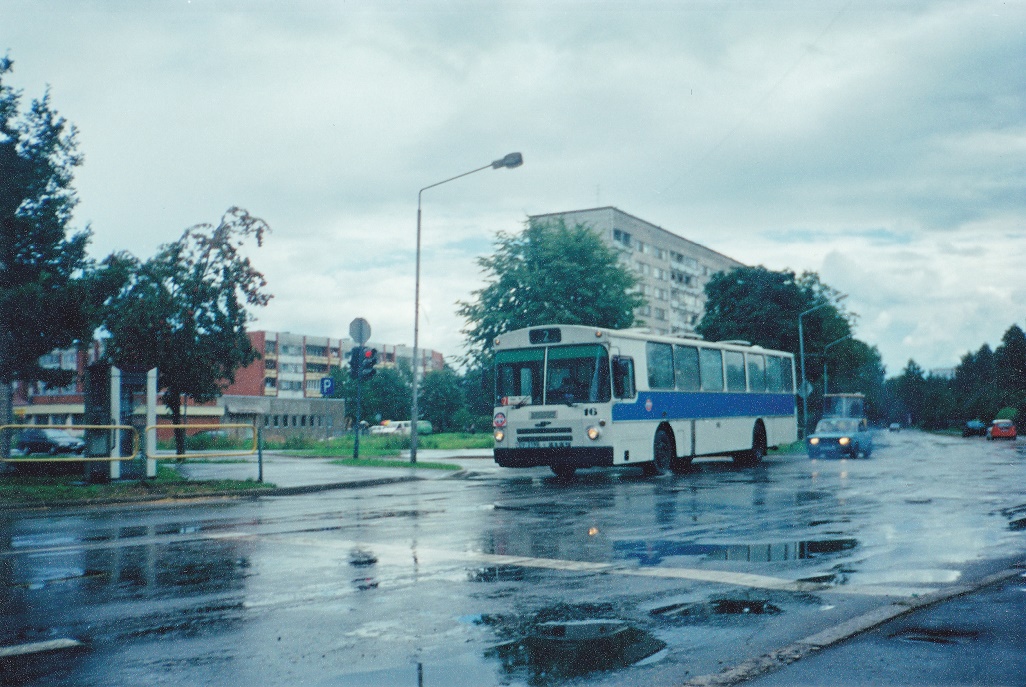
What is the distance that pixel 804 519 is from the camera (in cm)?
1159

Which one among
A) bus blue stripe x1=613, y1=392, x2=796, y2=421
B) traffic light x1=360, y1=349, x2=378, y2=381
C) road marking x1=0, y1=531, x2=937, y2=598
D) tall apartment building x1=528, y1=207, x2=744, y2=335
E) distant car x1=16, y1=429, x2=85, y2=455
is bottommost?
road marking x1=0, y1=531, x2=937, y2=598

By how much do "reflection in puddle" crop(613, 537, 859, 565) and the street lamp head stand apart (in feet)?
58.8

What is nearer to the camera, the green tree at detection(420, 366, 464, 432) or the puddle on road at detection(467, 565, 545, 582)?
the puddle on road at detection(467, 565, 545, 582)

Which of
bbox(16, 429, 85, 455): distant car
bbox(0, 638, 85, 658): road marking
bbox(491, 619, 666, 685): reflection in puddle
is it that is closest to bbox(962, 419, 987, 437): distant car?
bbox(16, 429, 85, 455): distant car

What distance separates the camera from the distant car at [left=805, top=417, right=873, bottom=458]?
33062mm

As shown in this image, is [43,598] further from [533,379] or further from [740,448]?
[740,448]

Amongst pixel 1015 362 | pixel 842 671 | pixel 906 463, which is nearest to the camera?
pixel 842 671

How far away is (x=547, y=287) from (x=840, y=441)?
1356 centimetres

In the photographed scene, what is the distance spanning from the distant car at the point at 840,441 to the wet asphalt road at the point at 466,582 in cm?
1900

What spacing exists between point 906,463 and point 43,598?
76.6 feet

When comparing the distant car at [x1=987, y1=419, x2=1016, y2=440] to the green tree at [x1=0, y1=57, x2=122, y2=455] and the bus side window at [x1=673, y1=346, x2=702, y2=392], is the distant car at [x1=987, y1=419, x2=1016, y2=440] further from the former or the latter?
the green tree at [x1=0, y1=57, x2=122, y2=455]

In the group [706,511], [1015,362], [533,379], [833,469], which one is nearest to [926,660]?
[706,511]

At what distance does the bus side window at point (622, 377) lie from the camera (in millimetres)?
19797

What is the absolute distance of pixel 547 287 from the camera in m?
40.1
